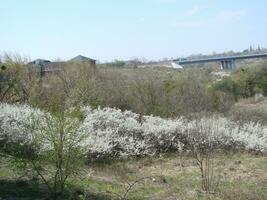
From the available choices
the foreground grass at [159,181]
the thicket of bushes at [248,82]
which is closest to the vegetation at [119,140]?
the foreground grass at [159,181]

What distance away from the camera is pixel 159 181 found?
34.8 feet

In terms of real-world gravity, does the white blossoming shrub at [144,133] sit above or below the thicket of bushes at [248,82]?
above

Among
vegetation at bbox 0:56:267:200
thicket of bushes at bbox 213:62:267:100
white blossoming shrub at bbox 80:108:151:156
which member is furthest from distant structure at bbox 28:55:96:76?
thicket of bushes at bbox 213:62:267:100

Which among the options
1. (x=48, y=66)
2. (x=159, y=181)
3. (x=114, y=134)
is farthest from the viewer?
(x=48, y=66)

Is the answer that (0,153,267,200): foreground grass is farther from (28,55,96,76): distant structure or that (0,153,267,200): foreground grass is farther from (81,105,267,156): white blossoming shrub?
(28,55,96,76): distant structure

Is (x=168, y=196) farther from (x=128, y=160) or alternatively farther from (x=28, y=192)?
(x=128, y=160)

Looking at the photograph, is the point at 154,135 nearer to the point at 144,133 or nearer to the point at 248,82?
the point at 144,133

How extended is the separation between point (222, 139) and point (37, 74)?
11.7m

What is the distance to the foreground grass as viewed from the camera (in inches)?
324

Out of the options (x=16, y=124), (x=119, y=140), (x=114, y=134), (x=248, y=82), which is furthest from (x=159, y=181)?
(x=248, y=82)

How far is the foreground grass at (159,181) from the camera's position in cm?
824

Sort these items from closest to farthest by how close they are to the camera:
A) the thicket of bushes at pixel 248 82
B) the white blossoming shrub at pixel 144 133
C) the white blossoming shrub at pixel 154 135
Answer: the white blossoming shrub at pixel 144 133, the white blossoming shrub at pixel 154 135, the thicket of bushes at pixel 248 82

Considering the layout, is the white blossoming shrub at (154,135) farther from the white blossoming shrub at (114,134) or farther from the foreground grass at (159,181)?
the foreground grass at (159,181)

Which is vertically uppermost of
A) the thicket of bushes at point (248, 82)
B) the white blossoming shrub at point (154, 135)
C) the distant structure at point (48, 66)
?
the distant structure at point (48, 66)
